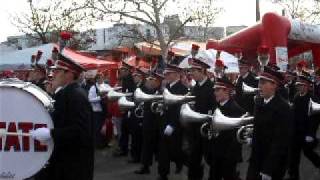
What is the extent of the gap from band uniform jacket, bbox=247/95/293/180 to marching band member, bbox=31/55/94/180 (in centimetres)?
196

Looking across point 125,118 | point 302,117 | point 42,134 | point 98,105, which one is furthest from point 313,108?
point 98,105

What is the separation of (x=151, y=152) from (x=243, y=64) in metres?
2.71

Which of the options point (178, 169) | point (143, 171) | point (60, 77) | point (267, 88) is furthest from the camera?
point (143, 171)

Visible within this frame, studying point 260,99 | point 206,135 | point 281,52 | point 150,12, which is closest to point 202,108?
point 206,135

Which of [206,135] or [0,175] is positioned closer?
[0,175]

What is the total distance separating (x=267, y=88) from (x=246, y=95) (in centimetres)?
458

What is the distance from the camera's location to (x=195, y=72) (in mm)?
8539

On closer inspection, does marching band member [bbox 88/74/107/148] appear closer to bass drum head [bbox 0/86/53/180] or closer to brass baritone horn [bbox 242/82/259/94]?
brass baritone horn [bbox 242/82/259/94]

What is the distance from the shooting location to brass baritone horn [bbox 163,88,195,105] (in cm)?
880

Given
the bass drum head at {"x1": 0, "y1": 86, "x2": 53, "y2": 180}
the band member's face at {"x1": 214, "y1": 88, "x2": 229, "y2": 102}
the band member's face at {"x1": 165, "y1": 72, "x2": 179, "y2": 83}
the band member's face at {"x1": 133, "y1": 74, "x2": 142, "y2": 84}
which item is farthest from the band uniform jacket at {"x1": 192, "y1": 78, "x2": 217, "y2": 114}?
the band member's face at {"x1": 133, "y1": 74, "x2": 142, "y2": 84}

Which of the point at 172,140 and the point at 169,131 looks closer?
the point at 169,131

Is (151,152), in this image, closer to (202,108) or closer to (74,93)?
(202,108)

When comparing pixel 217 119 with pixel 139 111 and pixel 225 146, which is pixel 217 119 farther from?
pixel 139 111

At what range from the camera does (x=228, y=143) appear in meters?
7.47
